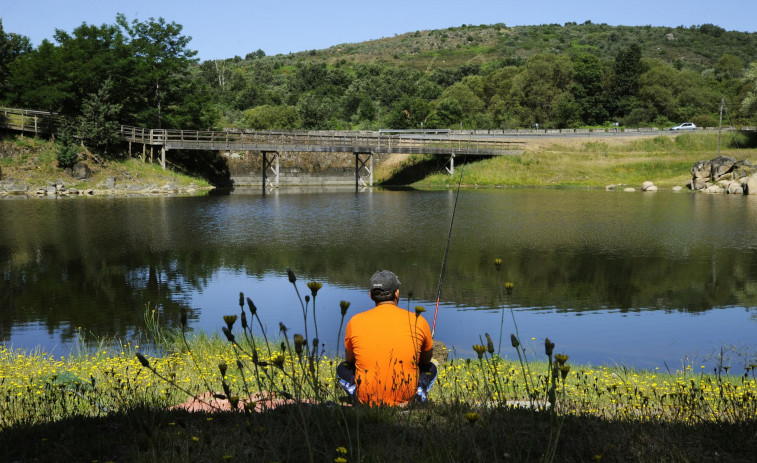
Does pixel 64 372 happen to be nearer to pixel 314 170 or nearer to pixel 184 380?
pixel 184 380

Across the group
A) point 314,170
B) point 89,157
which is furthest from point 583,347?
point 314,170

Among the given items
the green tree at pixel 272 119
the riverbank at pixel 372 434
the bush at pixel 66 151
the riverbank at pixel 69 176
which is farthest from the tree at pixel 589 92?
the riverbank at pixel 372 434

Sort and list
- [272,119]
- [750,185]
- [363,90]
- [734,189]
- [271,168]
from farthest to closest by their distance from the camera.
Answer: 1. [363,90]
2. [272,119]
3. [271,168]
4. [734,189]
5. [750,185]

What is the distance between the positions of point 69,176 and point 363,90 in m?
56.3

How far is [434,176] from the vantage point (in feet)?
200

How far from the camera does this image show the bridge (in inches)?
1981

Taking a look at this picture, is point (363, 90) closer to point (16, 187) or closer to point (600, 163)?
point (600, 163)

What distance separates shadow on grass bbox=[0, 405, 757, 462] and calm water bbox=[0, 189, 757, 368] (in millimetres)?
985

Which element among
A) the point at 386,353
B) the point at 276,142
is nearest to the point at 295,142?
the point at 276,142

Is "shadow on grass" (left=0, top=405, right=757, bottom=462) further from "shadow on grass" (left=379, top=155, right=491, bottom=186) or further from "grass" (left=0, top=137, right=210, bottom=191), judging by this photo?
"shadow on grass" (left=379, top=155, right=491, bottom=186)

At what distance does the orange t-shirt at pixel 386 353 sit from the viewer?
5082mm

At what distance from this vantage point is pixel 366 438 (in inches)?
164

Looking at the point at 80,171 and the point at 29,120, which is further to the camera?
the point at 29,120

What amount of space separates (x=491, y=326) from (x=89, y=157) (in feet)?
141
